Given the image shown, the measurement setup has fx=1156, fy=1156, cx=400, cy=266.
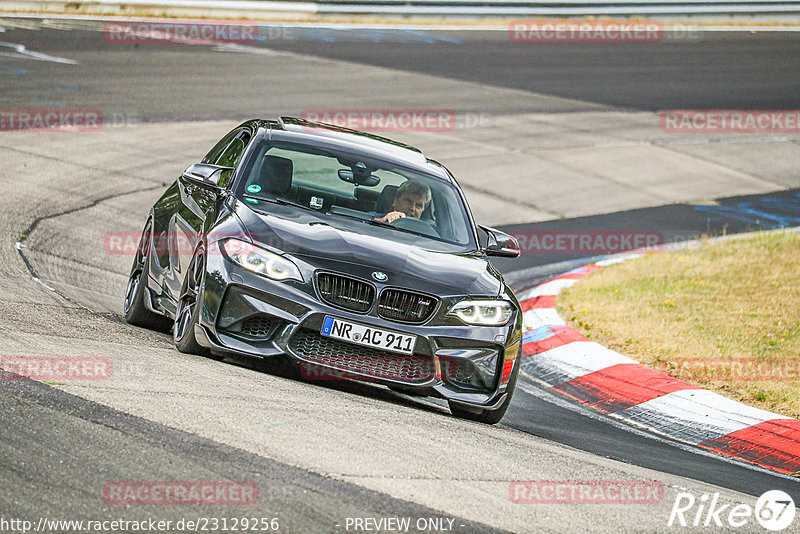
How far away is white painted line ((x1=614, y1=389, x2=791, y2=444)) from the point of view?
7887 millimetres

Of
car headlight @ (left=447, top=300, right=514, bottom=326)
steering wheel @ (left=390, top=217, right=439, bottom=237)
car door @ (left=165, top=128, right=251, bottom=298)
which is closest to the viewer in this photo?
car headlight @ (left=447, top=300, right=514, bottom=326)

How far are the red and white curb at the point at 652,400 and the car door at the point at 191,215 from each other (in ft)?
9.77

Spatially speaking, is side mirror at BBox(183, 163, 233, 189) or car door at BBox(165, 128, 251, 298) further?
side mirror at BBox(183, 163, 233, 189)

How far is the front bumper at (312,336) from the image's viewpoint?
6.53 meters

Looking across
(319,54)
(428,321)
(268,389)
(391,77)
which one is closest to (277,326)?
(268,389)

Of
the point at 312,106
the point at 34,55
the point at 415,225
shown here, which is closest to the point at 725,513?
the point at 415,225

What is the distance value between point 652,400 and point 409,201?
235 cm

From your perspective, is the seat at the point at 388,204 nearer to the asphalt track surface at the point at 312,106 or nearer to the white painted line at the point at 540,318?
the asphalt track surface at the point at 312,106

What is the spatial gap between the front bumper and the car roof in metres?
1.73

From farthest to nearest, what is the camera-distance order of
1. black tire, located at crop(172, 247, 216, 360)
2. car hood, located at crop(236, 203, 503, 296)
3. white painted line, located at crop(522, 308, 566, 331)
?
1. white painted line, located at crop(522, 308, 566, 331)
2. black tire, located at crop(172, 247, 216, 360)
3. car hood, located at crop(236, 203, 503, 296)

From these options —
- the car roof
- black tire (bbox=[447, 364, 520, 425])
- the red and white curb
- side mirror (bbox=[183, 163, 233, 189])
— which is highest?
the car roof

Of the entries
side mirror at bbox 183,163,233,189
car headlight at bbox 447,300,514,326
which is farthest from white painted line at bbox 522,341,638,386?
side mirror at bbox 183,163,233,189

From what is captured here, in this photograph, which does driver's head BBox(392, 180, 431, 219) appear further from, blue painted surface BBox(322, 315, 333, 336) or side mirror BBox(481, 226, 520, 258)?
blue painted surface BBox(322, 315, 333, 336)

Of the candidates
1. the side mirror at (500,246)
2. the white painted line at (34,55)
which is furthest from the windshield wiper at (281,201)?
the white painted line at (34,55)
